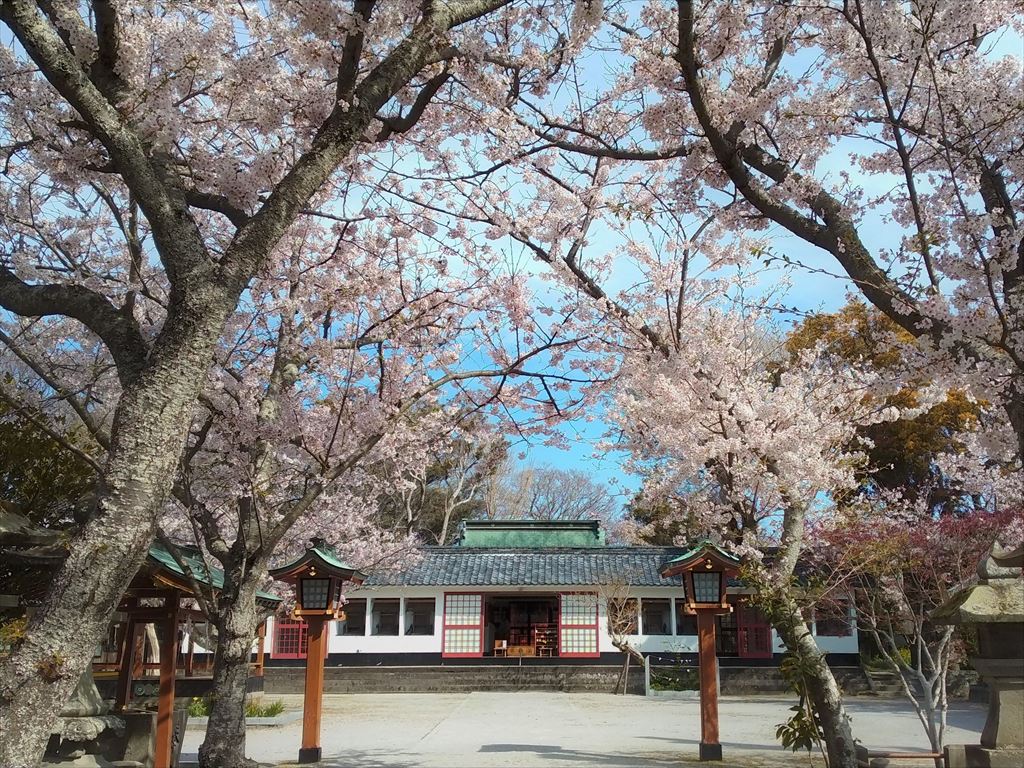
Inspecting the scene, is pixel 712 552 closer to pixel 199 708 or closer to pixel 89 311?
pixel 89 311

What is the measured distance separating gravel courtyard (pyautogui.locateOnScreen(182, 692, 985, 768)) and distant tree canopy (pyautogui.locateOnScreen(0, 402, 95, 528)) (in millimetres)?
3769

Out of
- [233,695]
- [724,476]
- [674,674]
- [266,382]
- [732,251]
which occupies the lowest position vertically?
[674,674]

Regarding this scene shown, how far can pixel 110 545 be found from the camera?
267cm

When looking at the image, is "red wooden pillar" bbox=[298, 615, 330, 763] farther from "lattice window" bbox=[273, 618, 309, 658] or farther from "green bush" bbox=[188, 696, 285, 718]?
"lattice window" bbox=[273, 618, 309, 658]

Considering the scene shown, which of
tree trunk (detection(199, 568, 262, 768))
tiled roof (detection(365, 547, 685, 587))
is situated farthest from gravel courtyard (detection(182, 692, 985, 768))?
tiled roof (detection(365, 547, 685, 587))

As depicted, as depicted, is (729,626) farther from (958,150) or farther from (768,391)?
(958,150)

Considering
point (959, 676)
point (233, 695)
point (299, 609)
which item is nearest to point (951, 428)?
point (959, 676)

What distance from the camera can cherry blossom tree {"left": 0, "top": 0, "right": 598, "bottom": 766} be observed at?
2.69 m

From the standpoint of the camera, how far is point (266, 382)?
8.09 m

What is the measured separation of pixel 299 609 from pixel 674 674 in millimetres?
12539

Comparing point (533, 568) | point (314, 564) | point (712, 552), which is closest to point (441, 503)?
point (533, 568)

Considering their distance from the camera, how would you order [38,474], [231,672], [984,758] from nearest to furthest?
[984,758]
[231,672]
[38,474]

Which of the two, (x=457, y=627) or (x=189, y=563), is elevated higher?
(x=189, y=563)

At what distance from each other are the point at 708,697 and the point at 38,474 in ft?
24.3
